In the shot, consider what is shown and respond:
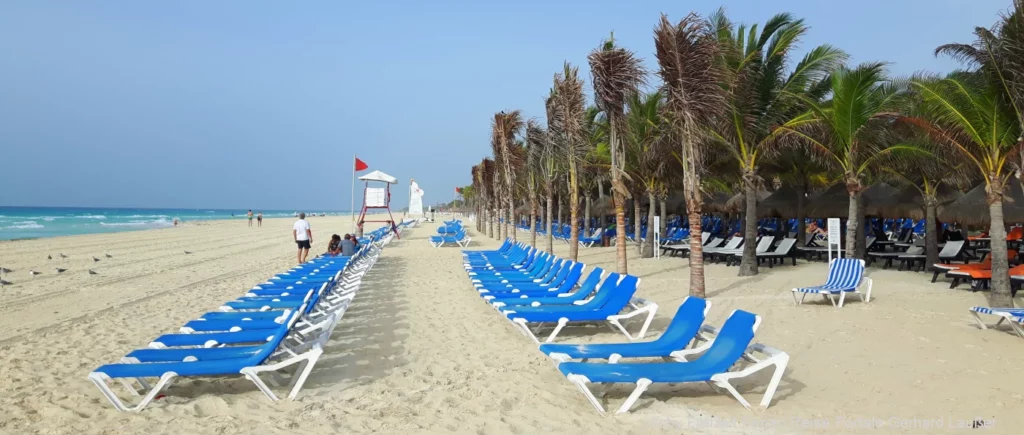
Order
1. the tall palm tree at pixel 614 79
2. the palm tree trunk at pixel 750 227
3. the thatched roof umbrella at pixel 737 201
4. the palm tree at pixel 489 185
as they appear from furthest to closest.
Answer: the palm tree at pixel 489 185, the thatched roof umbrella at pixel 737 201, the palm tree trunk at pixel 750 227, the tall palm tree at pixel 614 79

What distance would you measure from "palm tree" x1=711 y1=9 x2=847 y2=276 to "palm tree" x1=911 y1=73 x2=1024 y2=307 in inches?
113

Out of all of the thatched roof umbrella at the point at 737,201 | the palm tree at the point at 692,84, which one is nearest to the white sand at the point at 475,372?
the palm tree at the point at 692,84

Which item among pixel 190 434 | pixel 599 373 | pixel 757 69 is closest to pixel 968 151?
pixel 757 69

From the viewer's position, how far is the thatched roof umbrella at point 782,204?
16734 millimetres

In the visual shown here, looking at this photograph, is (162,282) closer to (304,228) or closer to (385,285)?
(304,228)

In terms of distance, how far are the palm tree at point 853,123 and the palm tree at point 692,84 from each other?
2951 millimetres

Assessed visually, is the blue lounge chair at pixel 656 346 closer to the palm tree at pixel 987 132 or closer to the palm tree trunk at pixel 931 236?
the palm tree at pixel 987 132

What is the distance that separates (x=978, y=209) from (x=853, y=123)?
4.74 m

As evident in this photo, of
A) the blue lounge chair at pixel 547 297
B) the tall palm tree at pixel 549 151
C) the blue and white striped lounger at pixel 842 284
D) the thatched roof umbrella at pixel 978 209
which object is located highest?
the tall palm tree at pixel 549 151

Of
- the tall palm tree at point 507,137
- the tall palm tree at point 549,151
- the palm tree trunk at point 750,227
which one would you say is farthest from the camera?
the tall palm tree at point 507,137

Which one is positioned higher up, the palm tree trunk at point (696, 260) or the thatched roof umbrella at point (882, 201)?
the thatched roof umbrella at point (882, 201)

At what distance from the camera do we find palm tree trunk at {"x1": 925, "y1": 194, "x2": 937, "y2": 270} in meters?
11.9

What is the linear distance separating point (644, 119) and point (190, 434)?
1222cm

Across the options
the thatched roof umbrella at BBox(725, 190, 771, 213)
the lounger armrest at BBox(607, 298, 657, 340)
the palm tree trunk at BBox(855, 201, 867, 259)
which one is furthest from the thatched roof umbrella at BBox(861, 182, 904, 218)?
the lounger armrest at BBox(607, 298, 657, 340)
